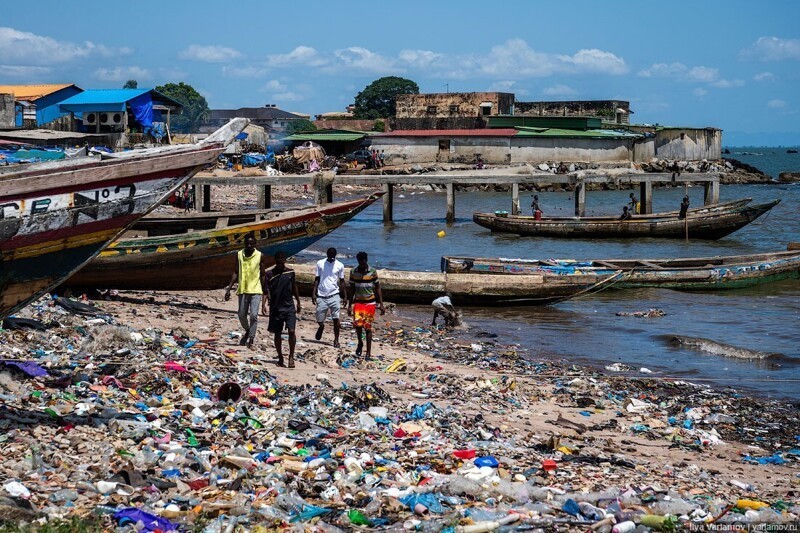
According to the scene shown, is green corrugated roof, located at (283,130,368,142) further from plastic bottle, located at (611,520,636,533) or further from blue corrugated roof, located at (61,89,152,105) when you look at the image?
plastic bottle, located at (611,520,636,533)

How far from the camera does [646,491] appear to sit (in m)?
6.45

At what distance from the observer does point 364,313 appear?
35.6 ft

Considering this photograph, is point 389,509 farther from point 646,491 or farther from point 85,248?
point 85,248

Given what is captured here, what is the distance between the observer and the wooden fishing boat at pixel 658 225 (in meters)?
29.3

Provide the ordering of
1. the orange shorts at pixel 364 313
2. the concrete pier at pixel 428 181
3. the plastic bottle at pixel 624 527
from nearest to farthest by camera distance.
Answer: the plastic bottle at pixel 624 527
the orange shorts at pixel 364 313
the concrete pier at pixel 428 181

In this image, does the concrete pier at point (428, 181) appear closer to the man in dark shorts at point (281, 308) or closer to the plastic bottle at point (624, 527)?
the man in dark shorts at point (281, 308)

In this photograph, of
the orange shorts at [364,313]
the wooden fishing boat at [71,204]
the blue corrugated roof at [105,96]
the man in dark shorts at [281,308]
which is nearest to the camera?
the wooden fishing boat at [71,204]

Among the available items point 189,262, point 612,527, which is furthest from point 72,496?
point 189,262

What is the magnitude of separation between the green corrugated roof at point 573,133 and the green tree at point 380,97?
3347cm

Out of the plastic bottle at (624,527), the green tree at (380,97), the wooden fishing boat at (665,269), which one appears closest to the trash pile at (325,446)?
the plastic bottle at (624,527)

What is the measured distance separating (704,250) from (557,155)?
26.8m

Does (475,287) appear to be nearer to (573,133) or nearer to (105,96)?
(105,96)

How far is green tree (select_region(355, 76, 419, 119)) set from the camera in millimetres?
88000

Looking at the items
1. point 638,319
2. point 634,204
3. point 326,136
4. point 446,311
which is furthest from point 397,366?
point 326,136
